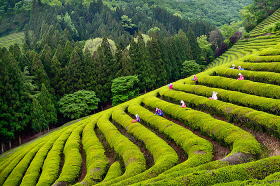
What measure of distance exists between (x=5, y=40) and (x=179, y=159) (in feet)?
331

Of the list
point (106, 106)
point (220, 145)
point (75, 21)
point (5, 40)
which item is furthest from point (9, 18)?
point (220, 145)

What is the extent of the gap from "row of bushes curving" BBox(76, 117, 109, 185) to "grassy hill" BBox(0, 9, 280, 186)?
69 mm

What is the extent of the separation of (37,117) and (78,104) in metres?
8.28

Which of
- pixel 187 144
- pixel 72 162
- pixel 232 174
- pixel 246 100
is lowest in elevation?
pixel 72 162

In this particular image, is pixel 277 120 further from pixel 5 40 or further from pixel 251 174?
pixel 5 40

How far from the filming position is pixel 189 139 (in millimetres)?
17000

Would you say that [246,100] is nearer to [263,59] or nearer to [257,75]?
[257,75]

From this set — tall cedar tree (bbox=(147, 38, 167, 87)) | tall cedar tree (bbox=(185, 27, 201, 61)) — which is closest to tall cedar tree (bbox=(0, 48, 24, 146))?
tall cedar tree (bbox=(147, 38, 167, 87))

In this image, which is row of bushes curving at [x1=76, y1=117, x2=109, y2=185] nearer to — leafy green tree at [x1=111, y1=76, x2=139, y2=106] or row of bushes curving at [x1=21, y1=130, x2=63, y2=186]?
row of bushes curving at [x1=21, y1=130, x2=63, y2=186]

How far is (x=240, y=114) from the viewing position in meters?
17.9

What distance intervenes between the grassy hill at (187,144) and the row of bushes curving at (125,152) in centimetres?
6

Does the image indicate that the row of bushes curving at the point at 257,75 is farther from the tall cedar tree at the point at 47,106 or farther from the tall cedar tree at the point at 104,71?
the tall cedar tree at the point at 47,106

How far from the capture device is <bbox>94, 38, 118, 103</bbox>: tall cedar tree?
175 ft

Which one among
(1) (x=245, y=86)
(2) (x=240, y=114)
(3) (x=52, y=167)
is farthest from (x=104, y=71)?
(2) (x=240, y=114)
